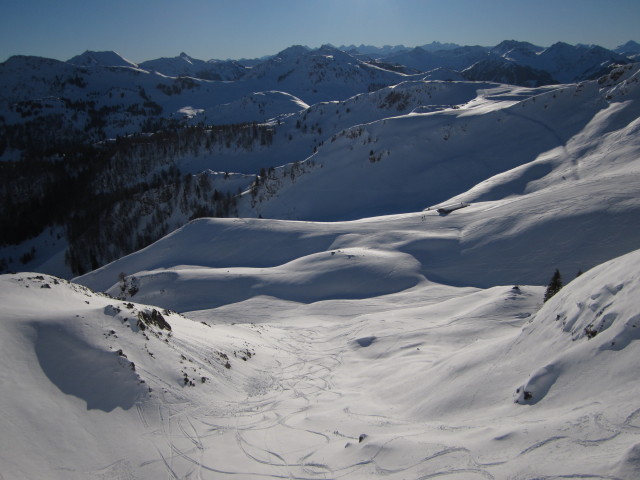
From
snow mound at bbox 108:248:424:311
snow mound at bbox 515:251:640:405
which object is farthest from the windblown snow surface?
snow mound at bbox 108:248:424:311

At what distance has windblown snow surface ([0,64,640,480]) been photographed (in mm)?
5824

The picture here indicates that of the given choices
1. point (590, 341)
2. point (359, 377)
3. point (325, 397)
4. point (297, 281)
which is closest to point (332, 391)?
point (325, 397)

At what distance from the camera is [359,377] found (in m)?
12.1

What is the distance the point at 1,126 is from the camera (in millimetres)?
188125

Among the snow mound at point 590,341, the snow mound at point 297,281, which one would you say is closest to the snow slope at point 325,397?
the snow mound at point 590,341

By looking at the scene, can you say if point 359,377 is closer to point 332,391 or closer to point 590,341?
point 332,391

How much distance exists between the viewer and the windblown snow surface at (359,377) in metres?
5.82

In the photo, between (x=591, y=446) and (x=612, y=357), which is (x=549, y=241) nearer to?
(x=612, y=357)

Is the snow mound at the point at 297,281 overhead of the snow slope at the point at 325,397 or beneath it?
beneath

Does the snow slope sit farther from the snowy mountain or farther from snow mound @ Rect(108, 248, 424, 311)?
snow mound @ Rect(108, 248, 424, 311)

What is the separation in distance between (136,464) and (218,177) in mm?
86778

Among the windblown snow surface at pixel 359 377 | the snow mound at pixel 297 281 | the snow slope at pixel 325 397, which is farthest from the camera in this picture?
the snow mound at pixel 297 281

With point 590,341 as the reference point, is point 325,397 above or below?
below

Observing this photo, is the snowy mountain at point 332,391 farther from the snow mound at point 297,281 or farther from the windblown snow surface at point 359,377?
the snow mound at point 297,281
